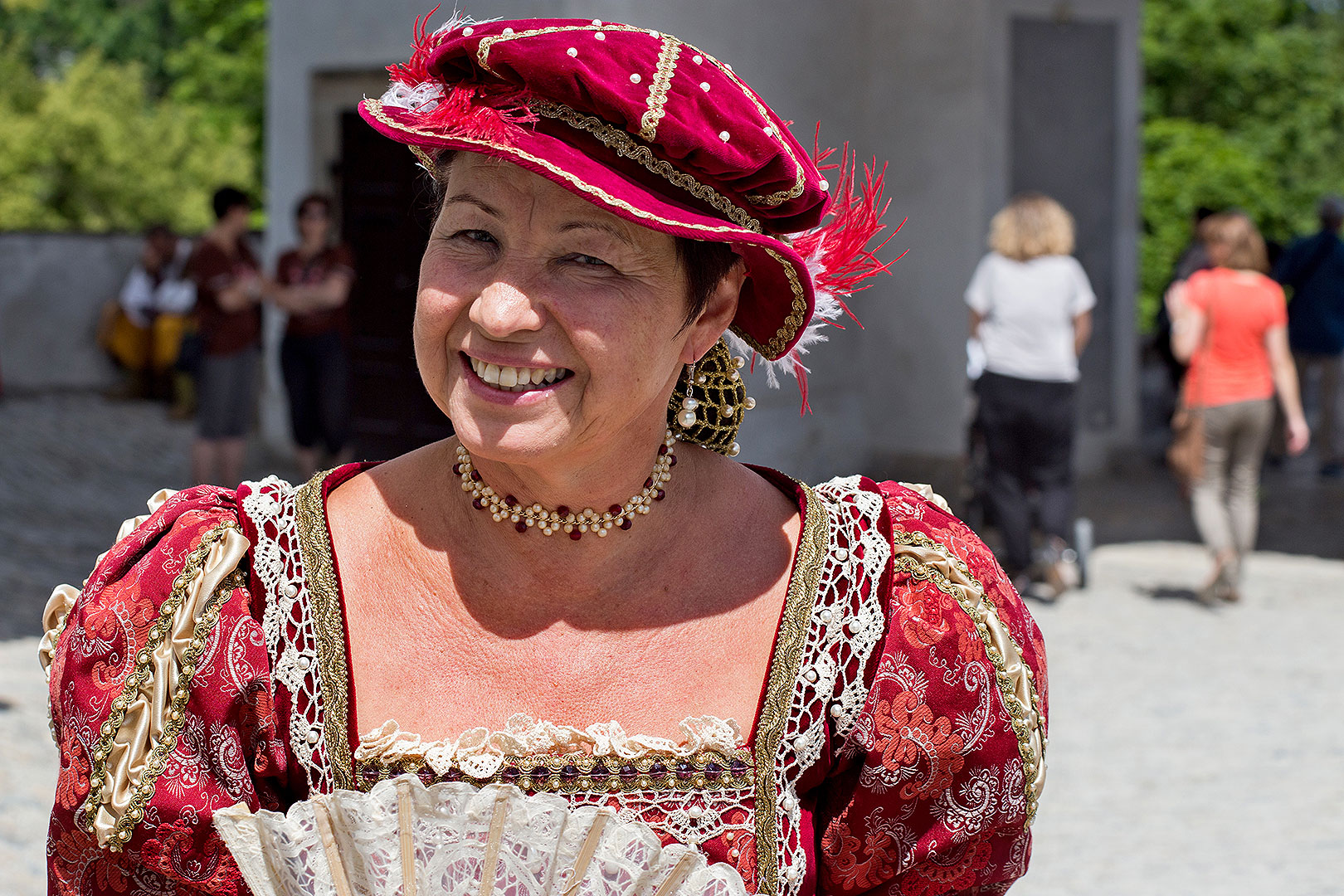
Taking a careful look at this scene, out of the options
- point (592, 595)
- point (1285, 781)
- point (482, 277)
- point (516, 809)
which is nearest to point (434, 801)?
point (516, 809)

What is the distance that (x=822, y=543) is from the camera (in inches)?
71.7

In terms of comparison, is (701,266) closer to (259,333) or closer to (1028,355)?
(1028,355)

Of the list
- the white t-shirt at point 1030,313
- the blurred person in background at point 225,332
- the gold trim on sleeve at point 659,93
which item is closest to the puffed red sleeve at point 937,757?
the gold trim on sleeve at point 659,93

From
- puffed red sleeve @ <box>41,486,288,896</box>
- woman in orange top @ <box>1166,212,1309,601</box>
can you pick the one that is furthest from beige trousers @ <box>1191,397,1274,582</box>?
puffed red sleeve @ <box>41,486,288,896</box>

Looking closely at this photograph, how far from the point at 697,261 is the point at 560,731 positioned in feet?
1.75

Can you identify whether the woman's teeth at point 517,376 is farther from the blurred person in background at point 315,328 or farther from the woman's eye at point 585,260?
the blurred person in background at point 315,328

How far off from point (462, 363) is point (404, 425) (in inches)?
283

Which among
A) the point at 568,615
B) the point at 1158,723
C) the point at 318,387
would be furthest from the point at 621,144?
the point at 318,387

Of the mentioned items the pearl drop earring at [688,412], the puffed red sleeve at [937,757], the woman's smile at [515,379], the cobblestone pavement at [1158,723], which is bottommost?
the cobblestone pavement at [1158,723]

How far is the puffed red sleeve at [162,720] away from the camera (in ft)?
5.17

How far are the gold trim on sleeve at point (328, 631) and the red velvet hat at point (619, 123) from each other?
1.46 ft

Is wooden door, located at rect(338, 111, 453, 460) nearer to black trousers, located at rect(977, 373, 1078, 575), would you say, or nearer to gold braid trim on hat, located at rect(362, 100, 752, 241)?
black trousers, located at rect(977, 373, 1078, 575)

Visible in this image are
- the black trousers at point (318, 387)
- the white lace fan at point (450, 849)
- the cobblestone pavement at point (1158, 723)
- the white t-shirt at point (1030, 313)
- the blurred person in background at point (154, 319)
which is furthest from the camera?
the blurred person in background at point (154, 319)

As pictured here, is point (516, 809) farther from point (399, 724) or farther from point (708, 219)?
point (708, 219)
